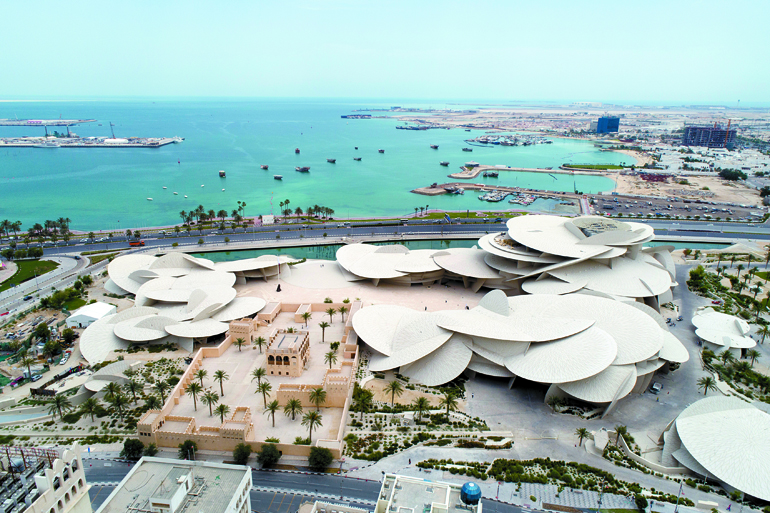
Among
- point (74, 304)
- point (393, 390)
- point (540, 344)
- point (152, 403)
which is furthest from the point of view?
point (74, 304)

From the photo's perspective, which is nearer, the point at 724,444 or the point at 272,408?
the point at 724,444

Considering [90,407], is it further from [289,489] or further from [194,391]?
[289,489]

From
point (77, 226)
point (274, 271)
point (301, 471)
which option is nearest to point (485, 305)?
point (301, 471)

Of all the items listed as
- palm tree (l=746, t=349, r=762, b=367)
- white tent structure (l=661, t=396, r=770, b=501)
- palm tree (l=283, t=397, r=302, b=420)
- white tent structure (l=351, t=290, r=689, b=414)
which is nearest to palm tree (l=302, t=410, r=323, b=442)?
palm tree (l=283, t=397, r=302, b=420)

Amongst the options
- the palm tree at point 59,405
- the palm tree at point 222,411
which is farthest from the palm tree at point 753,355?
the palm tree at point 59,405

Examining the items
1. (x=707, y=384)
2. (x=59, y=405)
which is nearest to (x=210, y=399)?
(x=59, y=405)
